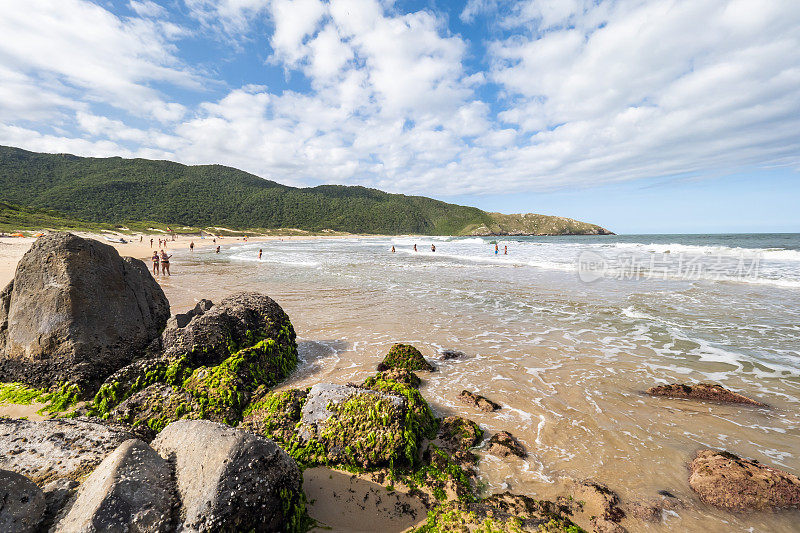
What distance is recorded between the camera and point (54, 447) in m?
2.94

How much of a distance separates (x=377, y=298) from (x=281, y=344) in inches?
287

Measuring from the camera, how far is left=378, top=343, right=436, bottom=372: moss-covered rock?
664cm

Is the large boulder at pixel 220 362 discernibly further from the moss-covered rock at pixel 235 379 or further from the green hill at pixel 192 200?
the green hill at pixel 192 200

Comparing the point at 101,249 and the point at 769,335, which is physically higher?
the point at 101,249

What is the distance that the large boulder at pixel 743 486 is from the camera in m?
3.47

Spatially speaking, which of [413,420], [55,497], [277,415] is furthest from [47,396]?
[413,420]

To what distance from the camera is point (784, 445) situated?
4.54 metres

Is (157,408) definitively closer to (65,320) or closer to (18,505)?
(65,320)

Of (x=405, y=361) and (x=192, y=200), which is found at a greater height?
(x=192, y=200)

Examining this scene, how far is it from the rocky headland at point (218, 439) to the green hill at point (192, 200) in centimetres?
11176

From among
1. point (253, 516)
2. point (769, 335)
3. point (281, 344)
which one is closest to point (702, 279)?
point (769, 335)

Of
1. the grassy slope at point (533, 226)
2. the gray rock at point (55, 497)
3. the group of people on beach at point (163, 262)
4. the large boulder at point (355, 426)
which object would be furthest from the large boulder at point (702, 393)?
the grassy slope at point (533, 226)

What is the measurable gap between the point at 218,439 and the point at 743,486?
531 cm

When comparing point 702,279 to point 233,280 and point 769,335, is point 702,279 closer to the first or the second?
point 769,335
